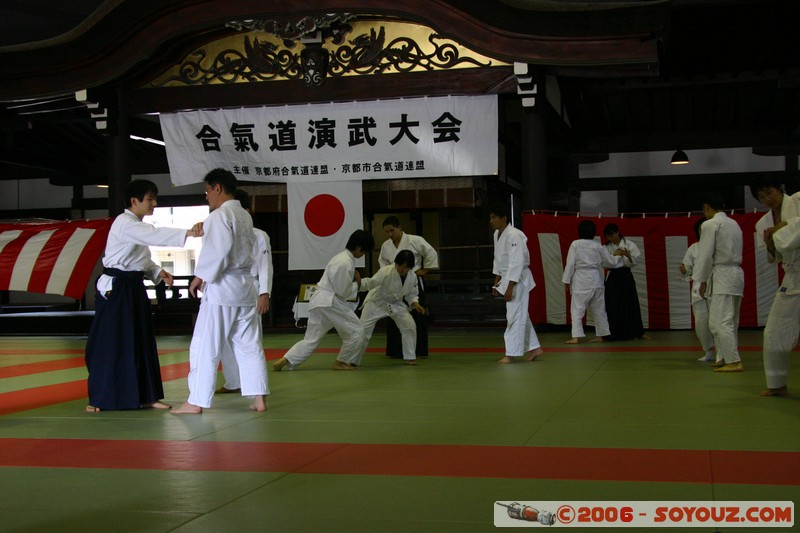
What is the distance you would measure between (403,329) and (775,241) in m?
4.18

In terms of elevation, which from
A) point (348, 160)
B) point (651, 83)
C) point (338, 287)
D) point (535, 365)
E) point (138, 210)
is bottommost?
point (535, 365)

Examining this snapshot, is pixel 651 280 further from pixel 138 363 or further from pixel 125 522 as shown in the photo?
pixel 125 522

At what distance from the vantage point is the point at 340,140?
Result: 12367 millimetres


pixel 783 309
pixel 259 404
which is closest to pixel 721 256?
pixel 783 309

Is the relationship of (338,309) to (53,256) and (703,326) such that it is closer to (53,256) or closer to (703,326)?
(703,326)

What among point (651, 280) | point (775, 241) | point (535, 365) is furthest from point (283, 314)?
point (775, 241)

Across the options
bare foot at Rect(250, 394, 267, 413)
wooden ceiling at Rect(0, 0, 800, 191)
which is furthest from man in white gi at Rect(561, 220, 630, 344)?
bare foot at Rect(250, 394, 267, 413)

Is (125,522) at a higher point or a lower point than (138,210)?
lower

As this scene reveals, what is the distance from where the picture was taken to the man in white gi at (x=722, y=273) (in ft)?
24.8

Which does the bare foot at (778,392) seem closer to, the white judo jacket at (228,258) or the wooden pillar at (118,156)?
the white judo jacket at (228,258)

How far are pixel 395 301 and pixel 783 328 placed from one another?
4172 mm

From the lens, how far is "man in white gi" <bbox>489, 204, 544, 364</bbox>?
8820 millimetres

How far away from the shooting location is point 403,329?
29.7 ft

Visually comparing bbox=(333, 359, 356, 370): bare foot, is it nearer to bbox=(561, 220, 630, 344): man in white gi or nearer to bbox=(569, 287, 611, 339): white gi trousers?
bbox=(561, 220, 630, 344): man in white gi
